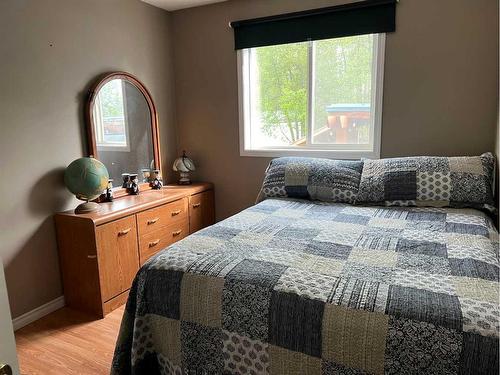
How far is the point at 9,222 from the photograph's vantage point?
218 cm

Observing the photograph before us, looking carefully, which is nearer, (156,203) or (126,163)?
(156,203)

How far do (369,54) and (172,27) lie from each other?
1836 mm

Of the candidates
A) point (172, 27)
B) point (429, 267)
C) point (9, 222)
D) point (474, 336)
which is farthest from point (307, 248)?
point (172, 27)

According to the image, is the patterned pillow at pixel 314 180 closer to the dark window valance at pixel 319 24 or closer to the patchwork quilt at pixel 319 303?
the patchwork quilt at pixel 319 303

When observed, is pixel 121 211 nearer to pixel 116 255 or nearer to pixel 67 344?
pixel 116 255

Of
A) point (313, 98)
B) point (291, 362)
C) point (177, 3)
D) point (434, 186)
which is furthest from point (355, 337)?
point (177, 3)

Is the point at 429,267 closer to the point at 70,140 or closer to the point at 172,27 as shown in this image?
the point at 70,140

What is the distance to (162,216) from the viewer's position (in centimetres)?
282

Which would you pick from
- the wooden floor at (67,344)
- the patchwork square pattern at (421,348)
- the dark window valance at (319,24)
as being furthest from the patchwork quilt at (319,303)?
the dark window valance at (319,24)

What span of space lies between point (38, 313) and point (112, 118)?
1.46 m

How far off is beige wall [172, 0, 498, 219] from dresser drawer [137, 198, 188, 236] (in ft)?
2.01

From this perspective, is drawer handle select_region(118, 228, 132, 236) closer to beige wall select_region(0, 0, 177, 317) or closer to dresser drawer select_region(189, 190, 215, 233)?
beige wall select_region(0, 0, 177, 317)

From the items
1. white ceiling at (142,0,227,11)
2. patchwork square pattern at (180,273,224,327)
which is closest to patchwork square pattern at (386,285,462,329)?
patchwork square pattern at (180,273,224,327)

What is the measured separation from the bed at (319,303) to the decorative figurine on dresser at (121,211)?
2.92 feet
